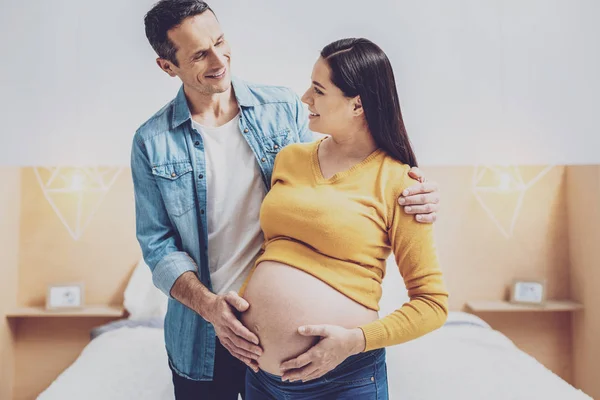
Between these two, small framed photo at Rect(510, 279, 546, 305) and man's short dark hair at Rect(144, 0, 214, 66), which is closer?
man's short dark hair at Rect(144, 0, 214, 66)

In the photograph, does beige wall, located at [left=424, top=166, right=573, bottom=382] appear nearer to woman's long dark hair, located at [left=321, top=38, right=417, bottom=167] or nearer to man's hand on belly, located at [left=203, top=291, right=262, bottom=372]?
woman's long dark hair, located at [left=321, top=38, right=417, bottom=167]

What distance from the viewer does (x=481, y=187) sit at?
283cm

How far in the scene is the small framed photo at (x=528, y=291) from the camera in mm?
2727

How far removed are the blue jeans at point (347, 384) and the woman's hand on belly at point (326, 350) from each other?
0.04 m

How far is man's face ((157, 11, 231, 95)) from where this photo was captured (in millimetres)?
1258

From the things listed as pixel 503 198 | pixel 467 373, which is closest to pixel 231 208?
pixel 467 373

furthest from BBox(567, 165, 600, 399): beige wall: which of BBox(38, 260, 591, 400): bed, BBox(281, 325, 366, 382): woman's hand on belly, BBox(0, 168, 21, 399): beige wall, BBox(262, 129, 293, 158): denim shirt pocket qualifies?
BBox(0, 168, 21, 399): beige wall

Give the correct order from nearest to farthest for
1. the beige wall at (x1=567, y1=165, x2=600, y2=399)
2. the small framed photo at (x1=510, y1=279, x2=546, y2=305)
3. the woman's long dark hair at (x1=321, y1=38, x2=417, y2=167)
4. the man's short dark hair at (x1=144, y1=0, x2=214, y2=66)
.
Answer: the woman's long dark hair at (x1=321, y1=38, x2=417, y2=167) → the man's short dark hair at (x1=144, y1=0, x2=214, y2=66) → the beige wall at (x1=567, y1=165, x2=600, y2=399) → the small framed photo at (x1=510, y1=279, x2=546, y2=305)

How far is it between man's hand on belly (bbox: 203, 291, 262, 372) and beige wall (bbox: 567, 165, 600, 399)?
208cm

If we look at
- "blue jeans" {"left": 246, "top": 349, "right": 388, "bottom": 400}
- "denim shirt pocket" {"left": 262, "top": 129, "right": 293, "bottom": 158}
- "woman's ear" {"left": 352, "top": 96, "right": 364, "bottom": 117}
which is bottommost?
"blue jeans" {"left": 246, "top": 349, "right": 388, "bottom": 400}

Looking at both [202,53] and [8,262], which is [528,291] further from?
[8,262]

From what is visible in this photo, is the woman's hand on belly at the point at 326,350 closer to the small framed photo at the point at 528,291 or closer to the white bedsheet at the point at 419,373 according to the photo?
the white bedsheet at the point at 419,373

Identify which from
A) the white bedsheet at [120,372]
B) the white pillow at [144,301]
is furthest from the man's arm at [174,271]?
the white pillow at [144,301]

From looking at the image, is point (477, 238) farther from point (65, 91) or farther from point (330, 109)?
point (65, 91)
